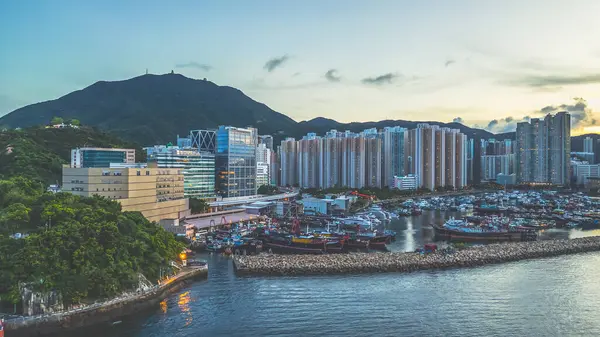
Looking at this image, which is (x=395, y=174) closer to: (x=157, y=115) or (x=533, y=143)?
(x=533, y=143)

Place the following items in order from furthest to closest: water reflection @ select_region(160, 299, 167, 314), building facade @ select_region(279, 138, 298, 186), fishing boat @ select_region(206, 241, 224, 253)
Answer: building facade @ select_region(279, 138, 298, 186), fishing boat @ select_region(206, 241, 224, 253), water reflection @ select_region(160, 299, 167, 314)

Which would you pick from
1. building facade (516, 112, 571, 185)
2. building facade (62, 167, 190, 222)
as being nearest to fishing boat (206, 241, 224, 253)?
building facade (62, 167, 190, 222)

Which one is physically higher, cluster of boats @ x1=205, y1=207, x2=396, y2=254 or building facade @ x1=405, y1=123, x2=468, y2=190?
building facade @ x1=405, y1=123, x2=468, y2=190

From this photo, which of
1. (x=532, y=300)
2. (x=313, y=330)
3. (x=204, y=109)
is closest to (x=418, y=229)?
(x=532, y=300)

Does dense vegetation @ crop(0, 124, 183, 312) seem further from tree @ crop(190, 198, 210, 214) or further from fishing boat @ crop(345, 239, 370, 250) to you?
tree @ crop(190, 198, 210, 214)

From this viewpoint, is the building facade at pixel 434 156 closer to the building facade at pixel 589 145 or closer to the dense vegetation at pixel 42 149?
the dense vegetation at pixel 42 149

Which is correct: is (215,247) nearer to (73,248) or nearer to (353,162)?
(73,248)

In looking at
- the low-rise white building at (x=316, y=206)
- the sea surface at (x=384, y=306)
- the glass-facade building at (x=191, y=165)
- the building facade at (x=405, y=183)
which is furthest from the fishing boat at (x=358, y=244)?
the building facade at (x=405, y=183)
